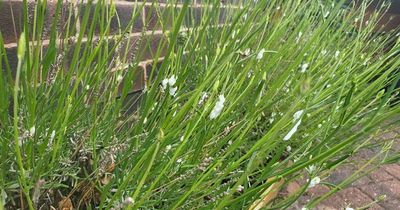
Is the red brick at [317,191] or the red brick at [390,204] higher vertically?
the red brick at [317,191]

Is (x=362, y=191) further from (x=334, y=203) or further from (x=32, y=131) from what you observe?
(x=32, y=131)

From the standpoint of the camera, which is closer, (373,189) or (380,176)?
(373,189)

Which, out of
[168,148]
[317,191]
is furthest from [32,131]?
[317,191]

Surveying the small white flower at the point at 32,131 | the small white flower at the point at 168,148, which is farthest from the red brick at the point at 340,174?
the small white flower at the point at 32,131

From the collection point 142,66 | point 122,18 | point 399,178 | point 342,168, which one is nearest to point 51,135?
point 122,18

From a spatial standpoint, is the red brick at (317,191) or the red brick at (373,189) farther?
the red brick at (373,189)

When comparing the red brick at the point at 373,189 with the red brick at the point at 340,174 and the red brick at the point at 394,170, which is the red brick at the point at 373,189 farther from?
the red brick at the point at 394,170

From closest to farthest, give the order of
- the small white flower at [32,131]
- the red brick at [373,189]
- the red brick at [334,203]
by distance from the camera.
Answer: the small white flower at [32,131] < the red brick at [334,203] < the red brick at [373,189]

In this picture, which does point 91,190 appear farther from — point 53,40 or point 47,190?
point 53,40

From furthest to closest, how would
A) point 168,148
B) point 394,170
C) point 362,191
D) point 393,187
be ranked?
point 394,170
point 393,187
point 362,191
point 168,148
